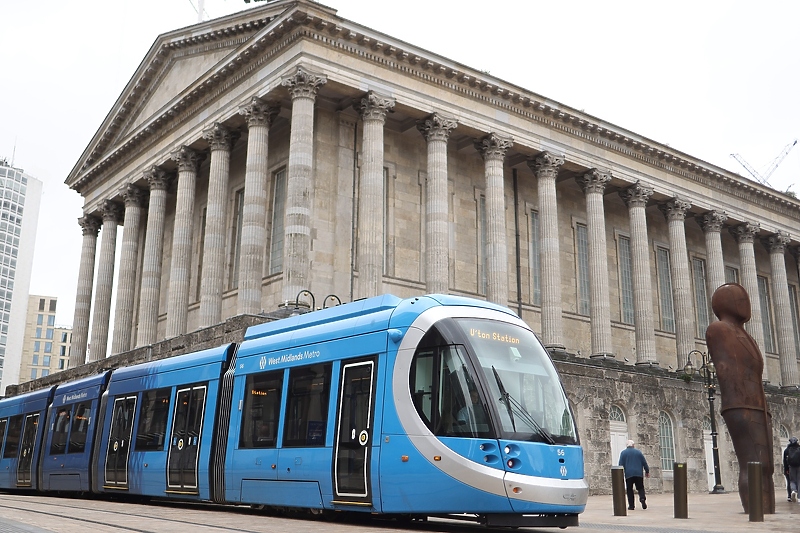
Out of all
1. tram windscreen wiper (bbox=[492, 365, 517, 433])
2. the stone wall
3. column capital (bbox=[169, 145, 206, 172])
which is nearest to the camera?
tram windscreen wiper (bbox=[492, 365, 517, 433])

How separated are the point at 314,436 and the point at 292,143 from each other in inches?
Result: 774

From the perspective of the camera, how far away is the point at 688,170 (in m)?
44.1

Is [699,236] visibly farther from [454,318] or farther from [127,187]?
[454,318]

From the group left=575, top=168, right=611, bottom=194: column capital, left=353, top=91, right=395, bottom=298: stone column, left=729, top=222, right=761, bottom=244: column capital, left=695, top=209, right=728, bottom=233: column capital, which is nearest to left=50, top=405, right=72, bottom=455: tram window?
left=353, top=91, right=395, bottom=298: stone column

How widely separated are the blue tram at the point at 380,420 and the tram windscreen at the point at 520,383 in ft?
0.07

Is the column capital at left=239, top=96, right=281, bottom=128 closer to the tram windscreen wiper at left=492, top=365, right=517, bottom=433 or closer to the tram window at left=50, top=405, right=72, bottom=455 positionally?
the tram window at left=50, top=405, right=72, bottom=455

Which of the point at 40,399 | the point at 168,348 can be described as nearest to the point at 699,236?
the point at 168,348

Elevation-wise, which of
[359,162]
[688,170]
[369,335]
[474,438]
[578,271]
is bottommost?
[474,438]

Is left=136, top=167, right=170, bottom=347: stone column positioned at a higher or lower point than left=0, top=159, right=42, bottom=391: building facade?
lower

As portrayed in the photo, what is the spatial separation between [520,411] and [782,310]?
4253 centimetres

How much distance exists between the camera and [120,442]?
60.2 ft

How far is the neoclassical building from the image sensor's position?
3167 centimetres

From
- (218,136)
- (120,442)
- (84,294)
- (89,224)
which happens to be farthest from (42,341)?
(120,442)

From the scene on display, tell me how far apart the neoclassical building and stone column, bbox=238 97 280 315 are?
83 millimetres
